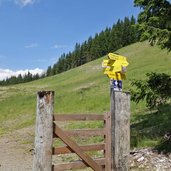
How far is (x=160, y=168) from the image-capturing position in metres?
10.5

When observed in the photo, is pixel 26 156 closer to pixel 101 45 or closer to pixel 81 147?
pixel 81 147

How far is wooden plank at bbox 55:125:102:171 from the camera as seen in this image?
679 centimetres

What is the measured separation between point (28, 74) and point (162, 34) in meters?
176

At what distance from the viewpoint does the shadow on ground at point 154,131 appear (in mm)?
12284

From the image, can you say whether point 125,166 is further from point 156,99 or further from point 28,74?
point 28,74

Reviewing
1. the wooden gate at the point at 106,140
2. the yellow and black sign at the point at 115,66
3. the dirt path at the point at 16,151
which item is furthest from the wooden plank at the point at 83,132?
the dirt path at the point at 16,151

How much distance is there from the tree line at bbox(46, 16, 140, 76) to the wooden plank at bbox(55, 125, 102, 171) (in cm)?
10880

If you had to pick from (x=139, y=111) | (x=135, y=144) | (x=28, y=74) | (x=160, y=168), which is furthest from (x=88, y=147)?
(x=28, y=74)

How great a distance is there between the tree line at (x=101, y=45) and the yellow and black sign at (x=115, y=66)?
108m

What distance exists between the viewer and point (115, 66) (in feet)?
26.5

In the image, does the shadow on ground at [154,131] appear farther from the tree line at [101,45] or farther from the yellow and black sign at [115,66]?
the tree line at [101,45]

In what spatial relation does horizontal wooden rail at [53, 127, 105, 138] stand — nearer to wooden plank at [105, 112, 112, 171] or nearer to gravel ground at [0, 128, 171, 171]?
wooden plank at [105, 112, 112, 171]

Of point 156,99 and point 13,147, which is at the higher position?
point 156,99

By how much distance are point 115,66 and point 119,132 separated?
4.85 ft
